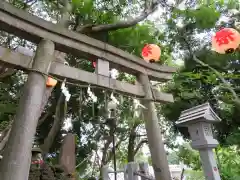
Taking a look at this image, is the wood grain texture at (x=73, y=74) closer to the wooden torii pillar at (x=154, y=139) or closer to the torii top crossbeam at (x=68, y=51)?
the torii top crossbeam at (x=68, y=51)

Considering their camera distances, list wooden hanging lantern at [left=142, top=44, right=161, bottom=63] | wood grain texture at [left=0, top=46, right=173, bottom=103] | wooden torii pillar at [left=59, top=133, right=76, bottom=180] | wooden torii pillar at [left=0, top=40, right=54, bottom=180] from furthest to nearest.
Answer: wooden torii pillar at [left=59, top=133, right=76, bottom=180], wooden hanging lantern at [left=142, top=44, right=161, bottom=63], wood grain texture at [left=0, top=46, right=173, bottom=103], wooden torii pillar at [left=0, top=40, right=54, bottom=180]

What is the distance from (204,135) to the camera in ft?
12.8

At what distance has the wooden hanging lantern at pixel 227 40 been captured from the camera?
4.58 meters

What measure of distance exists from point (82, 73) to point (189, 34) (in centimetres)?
798

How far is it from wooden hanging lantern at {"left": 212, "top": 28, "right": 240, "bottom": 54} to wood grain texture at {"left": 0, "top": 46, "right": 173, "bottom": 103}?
1.70 metres

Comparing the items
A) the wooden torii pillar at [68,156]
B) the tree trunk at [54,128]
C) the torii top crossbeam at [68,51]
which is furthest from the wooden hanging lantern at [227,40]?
the tree trunk at [54,128]

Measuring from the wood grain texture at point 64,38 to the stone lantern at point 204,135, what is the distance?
1.45 metres

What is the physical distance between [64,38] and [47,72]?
810mm

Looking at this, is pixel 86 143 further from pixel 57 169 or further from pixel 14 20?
pixel 14 20

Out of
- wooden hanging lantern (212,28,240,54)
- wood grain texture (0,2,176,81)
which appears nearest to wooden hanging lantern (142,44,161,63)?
wood grain texture (0,2,176,81)

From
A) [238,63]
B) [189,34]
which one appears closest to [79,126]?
[189,34]

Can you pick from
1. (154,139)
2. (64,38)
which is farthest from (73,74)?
(154,139)

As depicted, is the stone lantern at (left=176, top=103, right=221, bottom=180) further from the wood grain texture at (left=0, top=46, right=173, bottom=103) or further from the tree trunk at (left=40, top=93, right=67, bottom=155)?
the tree trunk at (left=40, top=93, right=67, bottom=155)

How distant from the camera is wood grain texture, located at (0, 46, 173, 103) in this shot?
10.4 ft
